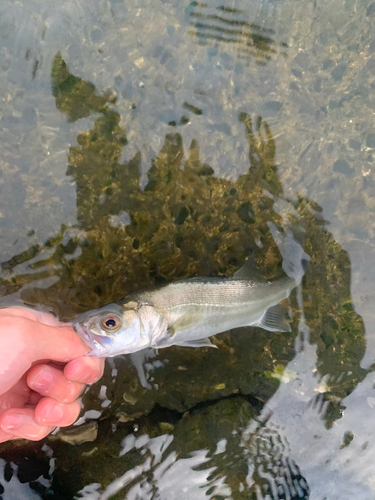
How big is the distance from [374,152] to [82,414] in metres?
3.75

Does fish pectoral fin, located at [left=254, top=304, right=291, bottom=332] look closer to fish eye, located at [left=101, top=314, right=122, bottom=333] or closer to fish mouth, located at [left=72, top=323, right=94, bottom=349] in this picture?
fish eye, located at [left=101, top=314, right=122, bottom=333]

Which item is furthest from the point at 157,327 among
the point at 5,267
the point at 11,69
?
the point at 11,69

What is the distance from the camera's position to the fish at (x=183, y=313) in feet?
8.44

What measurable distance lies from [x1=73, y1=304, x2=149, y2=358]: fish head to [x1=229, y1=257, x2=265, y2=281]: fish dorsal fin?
97 centimetres

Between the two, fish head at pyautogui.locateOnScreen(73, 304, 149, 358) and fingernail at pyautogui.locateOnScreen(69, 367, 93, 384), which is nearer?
fish head at pyautogui.locateOnScreen(73, 304, 149, 358)

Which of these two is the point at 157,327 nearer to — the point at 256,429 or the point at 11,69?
the point at 256,429

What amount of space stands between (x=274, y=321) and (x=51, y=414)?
2080mm

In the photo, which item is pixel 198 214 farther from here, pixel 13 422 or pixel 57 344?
pixel 13 422

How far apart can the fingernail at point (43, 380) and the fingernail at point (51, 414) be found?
0.16 meters

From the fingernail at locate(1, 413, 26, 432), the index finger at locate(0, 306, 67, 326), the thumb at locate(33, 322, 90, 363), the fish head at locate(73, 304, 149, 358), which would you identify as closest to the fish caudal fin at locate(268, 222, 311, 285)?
the fish head at locate(73, 304, 149, 358)

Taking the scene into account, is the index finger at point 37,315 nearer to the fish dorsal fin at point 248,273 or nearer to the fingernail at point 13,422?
the fingernail at point 13,422

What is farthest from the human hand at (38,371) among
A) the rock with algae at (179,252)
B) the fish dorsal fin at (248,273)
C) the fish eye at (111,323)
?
the fish dorsal fin at (248,273)

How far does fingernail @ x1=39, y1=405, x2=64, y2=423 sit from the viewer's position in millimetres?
2685

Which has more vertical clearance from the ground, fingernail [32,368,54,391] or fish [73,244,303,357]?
fish [73,244,303,357]
